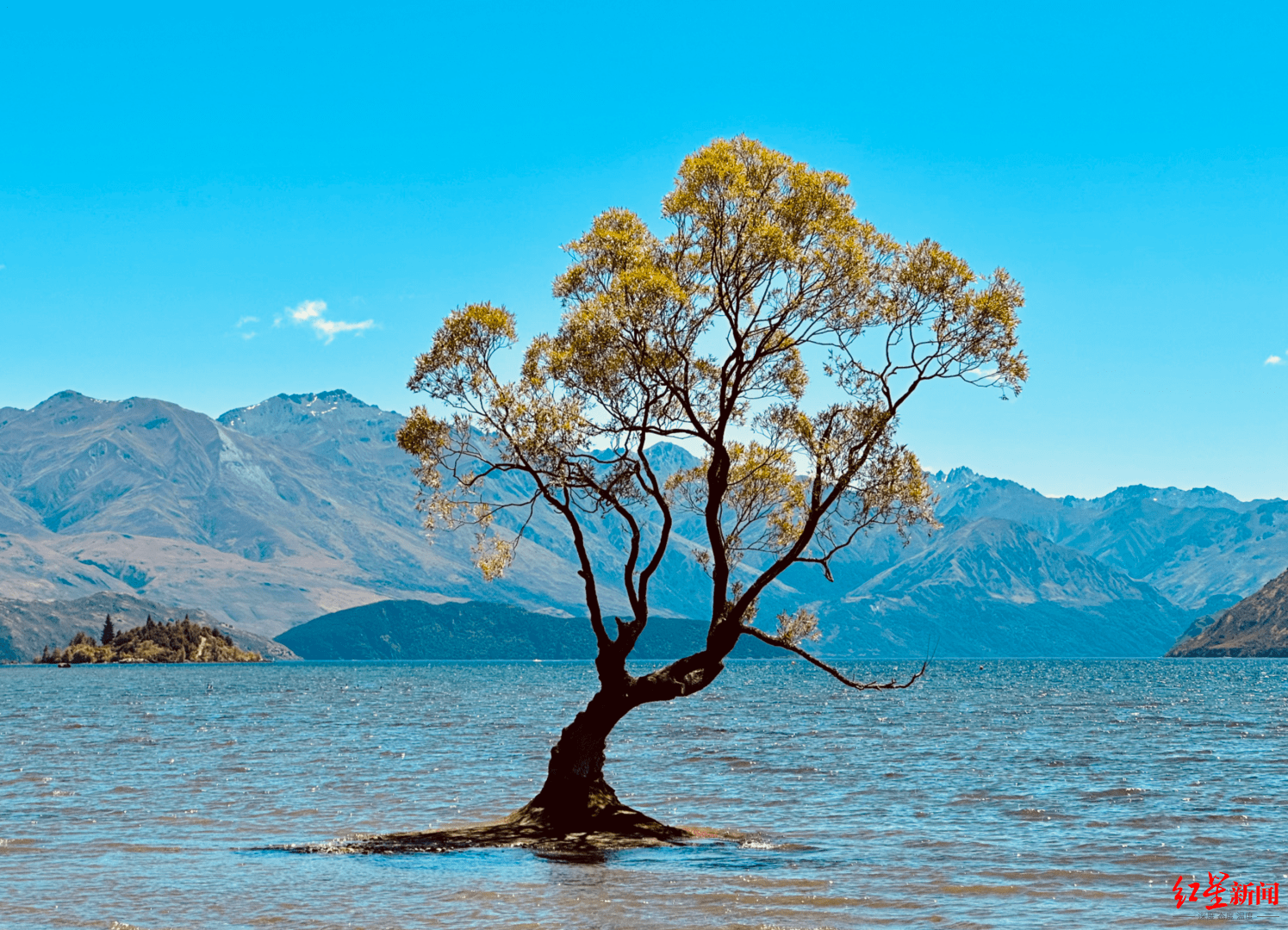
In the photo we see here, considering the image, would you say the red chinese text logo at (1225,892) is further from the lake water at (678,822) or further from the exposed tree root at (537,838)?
the exposed tree root at (537,838)

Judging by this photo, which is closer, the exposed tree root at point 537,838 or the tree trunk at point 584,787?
the exposed tree root at point 537,838

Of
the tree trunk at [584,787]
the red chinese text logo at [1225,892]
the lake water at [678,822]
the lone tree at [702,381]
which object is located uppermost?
the lone tree at [702,381]

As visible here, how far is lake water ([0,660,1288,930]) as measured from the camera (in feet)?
92.6

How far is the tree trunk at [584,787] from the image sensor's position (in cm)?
3643

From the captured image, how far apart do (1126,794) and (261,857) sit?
3659cm

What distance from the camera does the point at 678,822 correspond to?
4525cm

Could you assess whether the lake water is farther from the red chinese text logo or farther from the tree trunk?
the tree trunk

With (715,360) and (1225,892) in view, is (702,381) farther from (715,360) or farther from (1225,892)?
(1225,892)

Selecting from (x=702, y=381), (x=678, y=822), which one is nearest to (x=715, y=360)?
(x=702, y=381)

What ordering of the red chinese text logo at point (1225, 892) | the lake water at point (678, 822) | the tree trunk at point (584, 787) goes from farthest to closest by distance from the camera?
1. the tree trunk at point (584, 787)
2. the red chinese text logo at point (1225, 892)
3. the lake water at point (678, 822)

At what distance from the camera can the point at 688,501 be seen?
39.6m

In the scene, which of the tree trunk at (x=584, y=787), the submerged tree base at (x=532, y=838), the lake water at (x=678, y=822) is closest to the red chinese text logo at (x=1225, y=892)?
the lake water at (x=678, y=822)

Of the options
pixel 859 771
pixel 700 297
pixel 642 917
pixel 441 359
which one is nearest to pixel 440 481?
pixel 441 359

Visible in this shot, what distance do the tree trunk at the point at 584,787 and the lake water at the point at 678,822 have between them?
7.59ft
